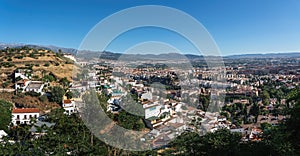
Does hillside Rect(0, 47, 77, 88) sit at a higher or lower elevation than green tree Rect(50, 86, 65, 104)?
higher

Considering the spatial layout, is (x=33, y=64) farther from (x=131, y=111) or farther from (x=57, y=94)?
(x=131, y=111)

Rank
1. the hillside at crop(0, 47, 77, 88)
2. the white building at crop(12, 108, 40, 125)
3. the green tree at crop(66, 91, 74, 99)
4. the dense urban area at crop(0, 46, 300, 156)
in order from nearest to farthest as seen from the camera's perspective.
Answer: the dense urban area at crop(0, 46, 300, 156)
the white building at crop(12, 108, 40, 125)
the green tree at crop(66, 91, 74, 99)
the hillside at crop(0, 47, 77, 88)

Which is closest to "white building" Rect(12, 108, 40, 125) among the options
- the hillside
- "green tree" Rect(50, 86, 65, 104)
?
"green tree" Rect(50, 86, 65, 104)

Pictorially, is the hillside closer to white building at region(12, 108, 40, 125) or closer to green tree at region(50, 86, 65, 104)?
green tree at region(50, 86, 65, 104)

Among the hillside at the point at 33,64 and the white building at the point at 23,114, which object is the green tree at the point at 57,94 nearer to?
the white building at the point at 23,114

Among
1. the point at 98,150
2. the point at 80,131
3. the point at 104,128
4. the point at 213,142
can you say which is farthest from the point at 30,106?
the point at 213,142

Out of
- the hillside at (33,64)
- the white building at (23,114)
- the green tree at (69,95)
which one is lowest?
the white building at (23,114)

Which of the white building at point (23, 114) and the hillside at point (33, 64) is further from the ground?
the hillside at point (33, 64)

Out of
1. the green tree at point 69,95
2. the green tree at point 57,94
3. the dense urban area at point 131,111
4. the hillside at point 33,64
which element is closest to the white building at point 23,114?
the dense urban area at point 131,111

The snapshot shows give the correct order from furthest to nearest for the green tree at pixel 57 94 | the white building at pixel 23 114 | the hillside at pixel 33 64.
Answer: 1. the hillside at pixel 33 64
2. the green tree at pixel 57 94
3. the white building at pixel 23 114

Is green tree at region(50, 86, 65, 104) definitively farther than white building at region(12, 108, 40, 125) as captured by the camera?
Yes

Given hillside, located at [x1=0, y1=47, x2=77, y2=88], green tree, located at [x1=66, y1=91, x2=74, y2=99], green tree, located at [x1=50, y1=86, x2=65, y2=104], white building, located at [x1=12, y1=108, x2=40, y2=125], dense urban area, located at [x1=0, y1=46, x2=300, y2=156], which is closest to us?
dense urban area, located at [x1=0, y1=46, x2=300, y2=156]
